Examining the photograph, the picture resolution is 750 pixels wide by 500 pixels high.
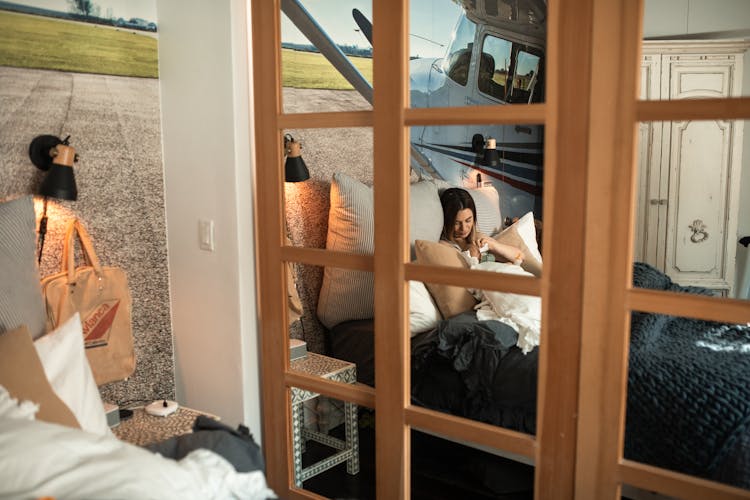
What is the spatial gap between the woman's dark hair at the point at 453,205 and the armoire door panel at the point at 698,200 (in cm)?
51

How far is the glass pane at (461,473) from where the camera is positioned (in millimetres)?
1944

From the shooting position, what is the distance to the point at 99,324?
2.34 m

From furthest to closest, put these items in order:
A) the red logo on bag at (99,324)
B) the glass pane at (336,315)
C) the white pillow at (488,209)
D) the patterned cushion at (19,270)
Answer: the red logo on bag at (99,324)
the glass pane at (336,315)
the patterned cushion at (19,270)
the white pillow at (488,209)

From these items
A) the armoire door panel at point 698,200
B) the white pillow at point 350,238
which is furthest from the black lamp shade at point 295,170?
the armoire door panel at point 698,200

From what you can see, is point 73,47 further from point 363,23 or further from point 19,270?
point 363,23

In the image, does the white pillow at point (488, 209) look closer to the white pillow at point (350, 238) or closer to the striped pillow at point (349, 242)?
the white pillow at point (350, 238)

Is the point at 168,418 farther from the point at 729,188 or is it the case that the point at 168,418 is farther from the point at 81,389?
the point at 729,188

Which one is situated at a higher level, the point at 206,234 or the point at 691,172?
the point at 691,172

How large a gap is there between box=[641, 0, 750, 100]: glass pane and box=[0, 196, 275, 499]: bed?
1213mm

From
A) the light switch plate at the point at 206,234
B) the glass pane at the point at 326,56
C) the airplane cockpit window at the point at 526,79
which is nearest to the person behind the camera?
the airplane cockpit window at the point at 526,79

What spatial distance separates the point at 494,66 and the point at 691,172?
55 cm

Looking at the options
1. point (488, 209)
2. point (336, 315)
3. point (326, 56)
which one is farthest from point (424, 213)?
point (326, 56)

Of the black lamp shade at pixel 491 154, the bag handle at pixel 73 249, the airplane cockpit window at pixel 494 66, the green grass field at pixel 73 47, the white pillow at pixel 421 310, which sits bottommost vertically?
the white pillow at pixel 421 310

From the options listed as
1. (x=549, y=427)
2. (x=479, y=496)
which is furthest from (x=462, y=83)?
(x=479, y=496)
